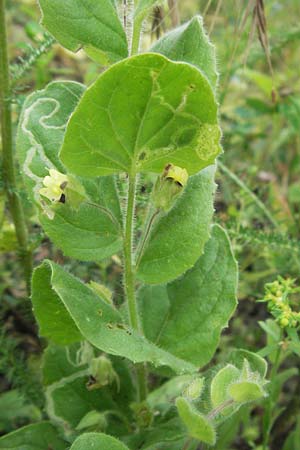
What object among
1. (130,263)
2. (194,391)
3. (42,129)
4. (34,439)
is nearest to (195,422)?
(194,391)

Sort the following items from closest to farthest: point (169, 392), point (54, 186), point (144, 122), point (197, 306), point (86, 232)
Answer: point (144, 122) → point (54, 186) → point (86, 232) → point (197, 306) → point (169, 392)

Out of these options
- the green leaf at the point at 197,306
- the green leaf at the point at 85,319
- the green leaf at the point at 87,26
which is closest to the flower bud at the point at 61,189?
the green leaf at the point at 85,319

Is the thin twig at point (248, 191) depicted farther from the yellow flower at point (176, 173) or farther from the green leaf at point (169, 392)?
the yellow flower at point (176, 173)

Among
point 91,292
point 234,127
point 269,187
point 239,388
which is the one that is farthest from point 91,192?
point 234,127

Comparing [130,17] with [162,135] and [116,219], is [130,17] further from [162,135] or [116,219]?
[116,219]

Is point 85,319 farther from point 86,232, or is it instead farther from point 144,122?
point 144,122

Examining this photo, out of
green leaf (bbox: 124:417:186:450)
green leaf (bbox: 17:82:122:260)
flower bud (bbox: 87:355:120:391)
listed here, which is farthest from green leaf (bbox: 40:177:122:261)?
green leaf (bbox: 124:417:186:450)
